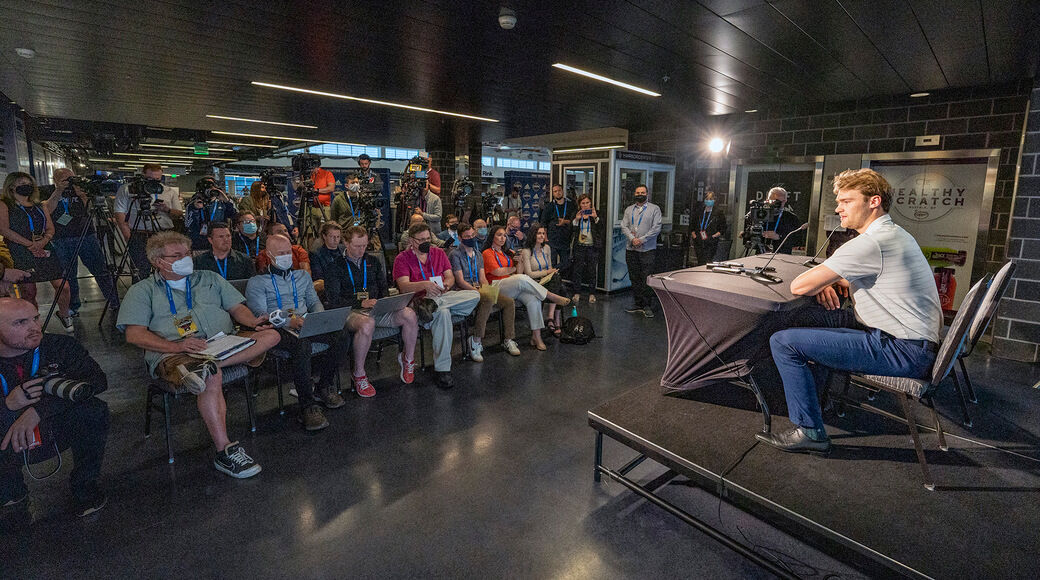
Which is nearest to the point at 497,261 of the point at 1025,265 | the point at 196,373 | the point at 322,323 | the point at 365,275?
the point at 365,275

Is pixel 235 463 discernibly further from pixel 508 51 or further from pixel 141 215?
pixel 508 51

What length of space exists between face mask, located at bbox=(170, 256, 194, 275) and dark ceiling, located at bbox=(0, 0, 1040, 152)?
1.72 meters

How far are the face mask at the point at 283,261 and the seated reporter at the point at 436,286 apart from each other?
0.85 metres

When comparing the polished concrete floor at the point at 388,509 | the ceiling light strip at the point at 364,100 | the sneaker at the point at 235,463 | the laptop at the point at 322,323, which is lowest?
the polished concrete floor at the point at 388,509

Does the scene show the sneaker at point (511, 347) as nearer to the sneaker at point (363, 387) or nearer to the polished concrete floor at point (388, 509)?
the polished concrete floor at point (388, 509)

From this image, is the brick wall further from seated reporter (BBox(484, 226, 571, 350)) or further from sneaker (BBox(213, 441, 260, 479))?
sneaker (BBox(213, 441, 260, 479))

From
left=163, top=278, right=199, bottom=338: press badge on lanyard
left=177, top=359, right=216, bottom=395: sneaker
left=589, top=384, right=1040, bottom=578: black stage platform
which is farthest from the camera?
left=163, top=278, right=199, bottom=338: press badge on lanyard

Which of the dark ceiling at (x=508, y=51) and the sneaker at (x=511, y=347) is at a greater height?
the dark ceiling at (x=508, y=51)

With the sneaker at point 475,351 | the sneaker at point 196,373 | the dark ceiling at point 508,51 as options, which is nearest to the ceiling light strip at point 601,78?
the dark ceiling at point 508,51

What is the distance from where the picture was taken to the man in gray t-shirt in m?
1.92

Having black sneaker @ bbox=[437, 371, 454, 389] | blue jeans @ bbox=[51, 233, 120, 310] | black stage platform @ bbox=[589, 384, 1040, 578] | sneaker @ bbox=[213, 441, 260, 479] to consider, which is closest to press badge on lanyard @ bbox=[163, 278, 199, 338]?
sneaker @ bbox=[213, 441, 260, 479]

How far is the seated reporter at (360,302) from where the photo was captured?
3359 millimetres

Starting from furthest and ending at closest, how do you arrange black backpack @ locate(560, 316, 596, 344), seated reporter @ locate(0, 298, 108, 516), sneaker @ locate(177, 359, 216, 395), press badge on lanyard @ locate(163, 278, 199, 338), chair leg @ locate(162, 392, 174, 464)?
black backpack @ locate(560, 316, 596, 344) → press badge on lanyard @ locate(163, 278, 199, 338) → chair leg @ locate(162, 392, 174, 464) → sneaker @ locate(177, 359, 216, 395) → seated reporter @ locate(0, 298, 108, 516)

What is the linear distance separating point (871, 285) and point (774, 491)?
96 centimetres
